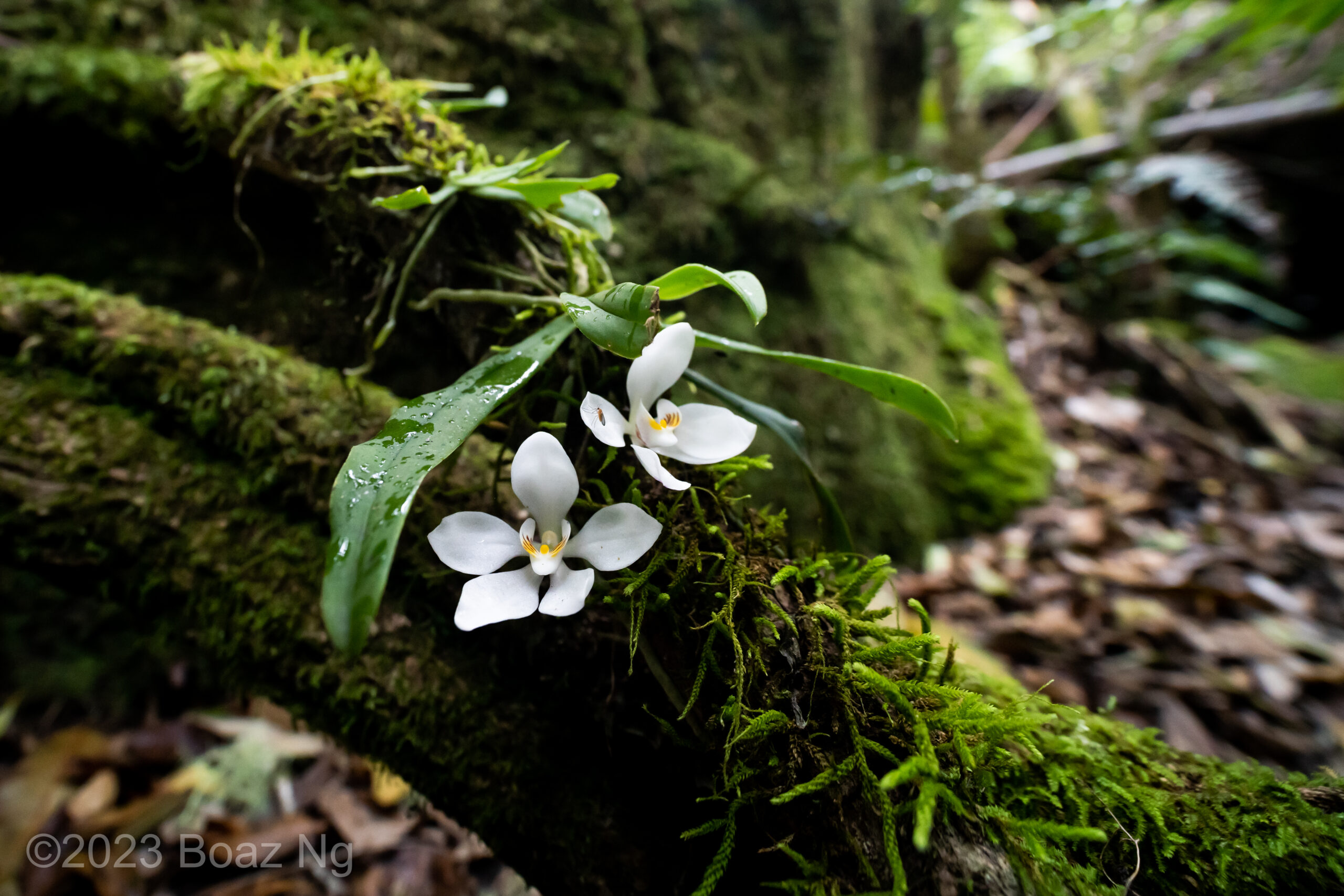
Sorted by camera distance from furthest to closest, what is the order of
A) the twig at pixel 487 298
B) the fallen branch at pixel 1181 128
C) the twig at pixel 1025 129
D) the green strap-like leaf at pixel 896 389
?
the twig at pixel 1025 129 < the fallen branch at pixel 1181 128 < the twig at pixel 487 298 < the green strap-like leaf at pixel 896 389

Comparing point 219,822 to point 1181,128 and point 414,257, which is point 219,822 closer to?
point 414,257

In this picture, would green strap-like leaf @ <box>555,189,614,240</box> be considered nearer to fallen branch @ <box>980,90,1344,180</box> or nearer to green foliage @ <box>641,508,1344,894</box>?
green foliage @ <box>641,508,1344,894</box>

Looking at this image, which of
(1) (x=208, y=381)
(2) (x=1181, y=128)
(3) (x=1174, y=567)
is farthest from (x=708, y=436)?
(2) (x=1181, y=128)

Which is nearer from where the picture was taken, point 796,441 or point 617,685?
point 617,685

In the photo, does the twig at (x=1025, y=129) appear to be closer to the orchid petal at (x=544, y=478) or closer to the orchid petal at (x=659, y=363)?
the orchid petal at (x=659, y=363)

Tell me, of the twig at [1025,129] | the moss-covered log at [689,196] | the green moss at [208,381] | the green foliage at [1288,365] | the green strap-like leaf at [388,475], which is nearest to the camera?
the green strap-like leaf at [388,475]

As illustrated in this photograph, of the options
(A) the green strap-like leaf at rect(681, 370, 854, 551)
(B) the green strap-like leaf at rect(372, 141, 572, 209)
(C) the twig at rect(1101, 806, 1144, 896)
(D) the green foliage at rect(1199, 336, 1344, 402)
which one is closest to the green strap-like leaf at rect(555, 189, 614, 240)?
(B) the green strap-like leaf at rect(372, 141, 572, 209)

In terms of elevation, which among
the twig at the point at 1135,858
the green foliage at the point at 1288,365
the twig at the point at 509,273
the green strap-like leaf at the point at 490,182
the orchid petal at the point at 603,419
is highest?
the green strap-like leaf at the point at 490,182

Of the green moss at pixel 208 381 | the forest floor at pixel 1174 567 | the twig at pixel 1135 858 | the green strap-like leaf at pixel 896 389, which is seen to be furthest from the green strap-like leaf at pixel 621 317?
the forest floor at pixel 1174 567
